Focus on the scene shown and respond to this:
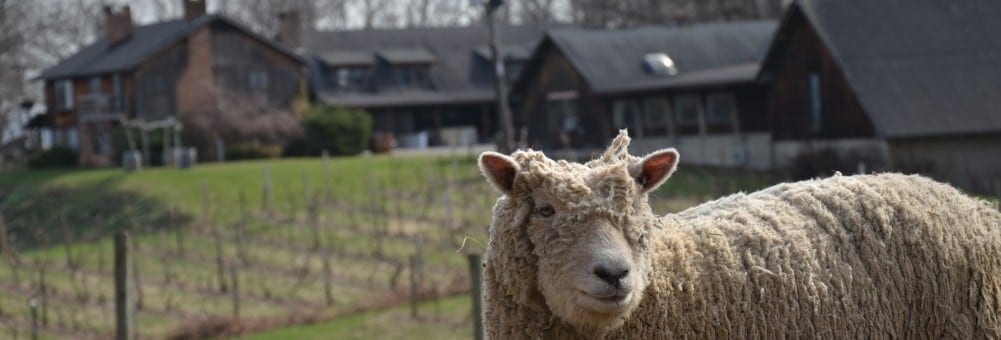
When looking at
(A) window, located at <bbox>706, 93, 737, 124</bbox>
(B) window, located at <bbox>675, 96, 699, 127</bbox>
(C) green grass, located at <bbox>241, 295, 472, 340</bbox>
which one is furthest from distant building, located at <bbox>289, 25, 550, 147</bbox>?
(C) green grass, located at <bbox>241, 295, 472, 340</bbox>

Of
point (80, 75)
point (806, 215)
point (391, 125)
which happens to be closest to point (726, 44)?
point (391, 125)

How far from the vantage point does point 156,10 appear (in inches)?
3019

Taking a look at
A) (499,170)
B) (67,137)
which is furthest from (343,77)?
(499,170)

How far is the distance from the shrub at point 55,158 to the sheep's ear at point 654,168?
164 feet

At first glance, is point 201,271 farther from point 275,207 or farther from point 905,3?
point 905,3

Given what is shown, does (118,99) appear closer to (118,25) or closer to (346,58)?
(118,25)

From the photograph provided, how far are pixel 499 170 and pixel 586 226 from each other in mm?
513

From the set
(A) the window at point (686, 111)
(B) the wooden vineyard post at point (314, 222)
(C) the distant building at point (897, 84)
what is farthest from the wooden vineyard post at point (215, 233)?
(C) the distant building at point (897, 84)

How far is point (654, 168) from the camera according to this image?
600 centimetres

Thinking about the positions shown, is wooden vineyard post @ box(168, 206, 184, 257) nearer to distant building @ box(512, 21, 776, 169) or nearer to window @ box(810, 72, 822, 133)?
distant building @ box(512, 21, 776, 169)

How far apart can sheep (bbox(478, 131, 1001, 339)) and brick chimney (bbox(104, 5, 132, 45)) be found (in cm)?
5518

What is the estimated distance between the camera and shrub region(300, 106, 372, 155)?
173 ft

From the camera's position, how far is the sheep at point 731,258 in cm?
570

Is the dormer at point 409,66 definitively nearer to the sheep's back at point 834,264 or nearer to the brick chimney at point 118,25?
the brick chimney at point 118,25
